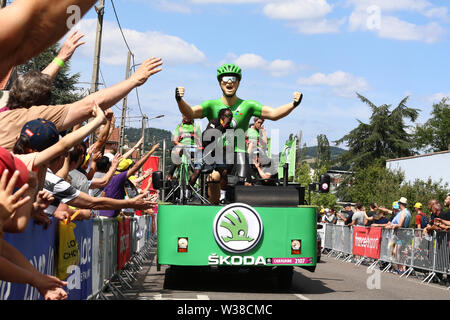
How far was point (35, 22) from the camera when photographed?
119 cm

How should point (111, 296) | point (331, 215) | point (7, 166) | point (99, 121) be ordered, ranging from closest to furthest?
point (7, 166) < point (99, 121) < point (111, 296) < point (331, 215)

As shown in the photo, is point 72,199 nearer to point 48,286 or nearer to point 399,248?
point 48,286

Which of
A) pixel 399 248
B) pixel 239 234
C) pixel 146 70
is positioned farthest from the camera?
pixel 399 248

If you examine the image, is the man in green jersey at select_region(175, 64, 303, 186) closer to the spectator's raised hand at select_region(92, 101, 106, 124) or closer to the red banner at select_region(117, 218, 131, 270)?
the red banner at select_region(117, 218, 131, 270)

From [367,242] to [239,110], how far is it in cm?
990

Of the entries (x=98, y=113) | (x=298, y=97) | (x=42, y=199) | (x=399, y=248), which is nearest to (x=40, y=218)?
(x=42, y=199)

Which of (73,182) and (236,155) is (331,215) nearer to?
(236,155)

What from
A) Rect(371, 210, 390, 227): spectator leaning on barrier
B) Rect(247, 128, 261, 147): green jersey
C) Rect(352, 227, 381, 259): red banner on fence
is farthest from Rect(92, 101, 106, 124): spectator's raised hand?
Rect(371, 210, 390, 227): spectator leaning on barrier

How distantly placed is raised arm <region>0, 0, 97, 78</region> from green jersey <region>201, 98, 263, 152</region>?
460 inches

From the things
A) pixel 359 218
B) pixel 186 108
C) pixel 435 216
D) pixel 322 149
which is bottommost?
pixel 359 218

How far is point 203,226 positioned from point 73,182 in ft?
13.5

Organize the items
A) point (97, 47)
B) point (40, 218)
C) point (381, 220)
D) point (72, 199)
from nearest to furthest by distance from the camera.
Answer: point (40, 218) < point (72, 199) < point (381, 220) < point (97, 47)

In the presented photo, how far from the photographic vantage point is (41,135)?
4.24 m
